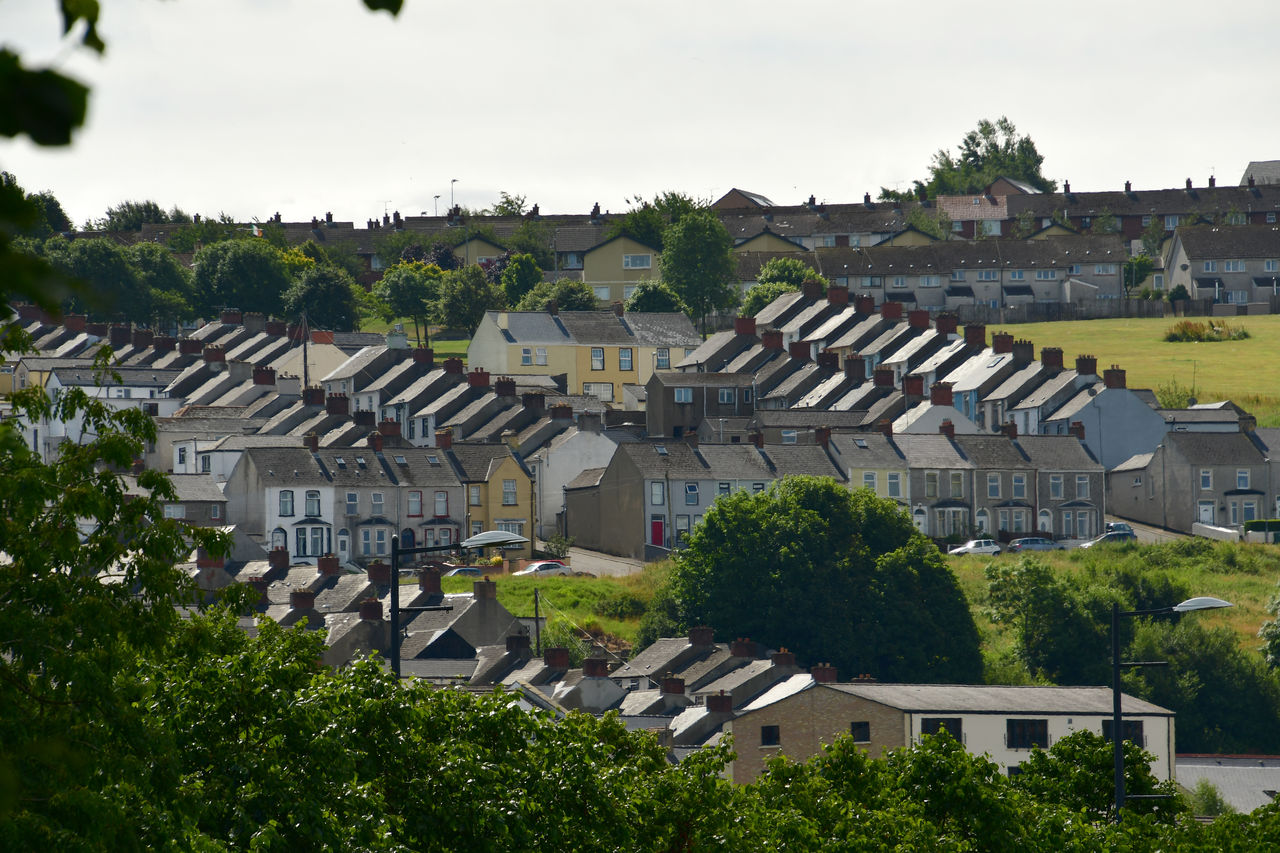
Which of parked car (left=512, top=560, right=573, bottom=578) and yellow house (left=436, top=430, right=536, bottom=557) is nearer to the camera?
parked car (left=512, top=560, right=573, bottom=578)

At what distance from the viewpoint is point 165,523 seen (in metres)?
15.8

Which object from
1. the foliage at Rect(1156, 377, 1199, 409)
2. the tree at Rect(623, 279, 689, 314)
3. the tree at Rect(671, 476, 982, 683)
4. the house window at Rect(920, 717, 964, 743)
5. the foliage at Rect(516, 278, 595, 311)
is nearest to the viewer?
the house window at Rect(920, 717, 964, 743)

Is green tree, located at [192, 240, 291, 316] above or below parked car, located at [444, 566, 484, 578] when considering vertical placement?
above

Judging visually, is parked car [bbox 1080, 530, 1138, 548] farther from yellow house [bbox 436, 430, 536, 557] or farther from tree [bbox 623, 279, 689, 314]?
tree [bbox 623, 279, 689, 314]

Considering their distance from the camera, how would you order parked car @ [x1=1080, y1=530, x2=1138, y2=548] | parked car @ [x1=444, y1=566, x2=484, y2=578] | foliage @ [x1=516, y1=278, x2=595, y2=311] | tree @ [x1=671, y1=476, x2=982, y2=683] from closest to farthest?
tree @ [x1=671, y1=476, x2=982, y2=683], parked car @ [x1=444, y1=566, x2=484, y2=578], parked car @ [x1=1080, y1=530, x2=1138, y2=548], foliage @ [x1=516, y1=278, x2=595, y2=311]

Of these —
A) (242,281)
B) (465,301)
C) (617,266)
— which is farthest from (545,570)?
(617,266)

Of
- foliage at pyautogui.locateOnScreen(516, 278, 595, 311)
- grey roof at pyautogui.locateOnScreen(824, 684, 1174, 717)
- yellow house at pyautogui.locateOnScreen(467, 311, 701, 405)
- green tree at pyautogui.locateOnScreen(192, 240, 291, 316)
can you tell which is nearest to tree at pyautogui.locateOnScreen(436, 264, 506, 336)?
foliage at pyautogui.locateOnScreen(516, 278, 595, 311)

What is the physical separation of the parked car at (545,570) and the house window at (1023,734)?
30.7 meters

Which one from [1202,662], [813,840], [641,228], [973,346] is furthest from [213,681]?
[641,228]

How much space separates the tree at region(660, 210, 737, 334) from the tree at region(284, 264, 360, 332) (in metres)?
25.5

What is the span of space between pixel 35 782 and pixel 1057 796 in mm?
22856

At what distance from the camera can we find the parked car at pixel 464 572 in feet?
299

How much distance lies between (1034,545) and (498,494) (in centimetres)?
2752

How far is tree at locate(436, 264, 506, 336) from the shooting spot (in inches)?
6088
